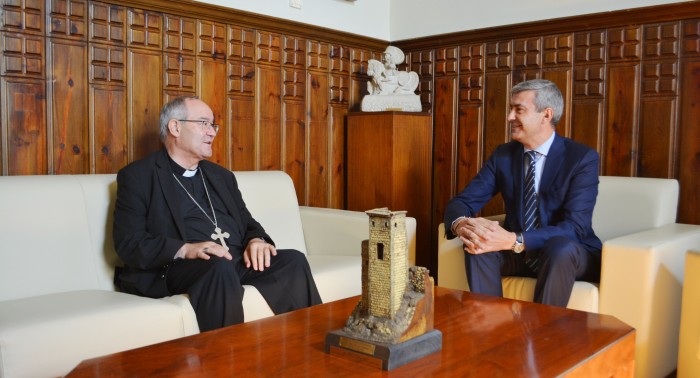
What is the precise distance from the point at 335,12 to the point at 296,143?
93 centimetres

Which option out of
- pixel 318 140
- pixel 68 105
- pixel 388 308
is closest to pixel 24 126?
pixel 68 105

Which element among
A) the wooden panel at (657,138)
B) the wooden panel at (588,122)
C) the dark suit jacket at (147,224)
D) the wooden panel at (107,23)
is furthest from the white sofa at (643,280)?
the wooden panel at (107,23)

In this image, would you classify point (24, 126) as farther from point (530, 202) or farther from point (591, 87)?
point (591, 87)

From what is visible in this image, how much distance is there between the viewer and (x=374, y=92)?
445 centimetres

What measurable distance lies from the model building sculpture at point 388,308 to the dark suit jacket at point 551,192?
1.33 meters

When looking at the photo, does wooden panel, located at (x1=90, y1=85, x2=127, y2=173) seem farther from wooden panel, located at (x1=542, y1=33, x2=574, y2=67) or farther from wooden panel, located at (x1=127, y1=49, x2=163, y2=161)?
wooden panel, located at (x1=542, y1=33, x2=574, y2=67)

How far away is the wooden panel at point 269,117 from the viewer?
404cm

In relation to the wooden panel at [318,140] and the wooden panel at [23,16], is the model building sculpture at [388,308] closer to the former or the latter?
the wooden panel at [23,16]

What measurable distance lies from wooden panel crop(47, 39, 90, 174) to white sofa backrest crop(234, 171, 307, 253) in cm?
76

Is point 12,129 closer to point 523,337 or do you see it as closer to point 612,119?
point 523,337

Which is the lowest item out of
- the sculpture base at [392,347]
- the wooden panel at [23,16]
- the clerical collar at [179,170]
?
the sculpture base at [392,347]

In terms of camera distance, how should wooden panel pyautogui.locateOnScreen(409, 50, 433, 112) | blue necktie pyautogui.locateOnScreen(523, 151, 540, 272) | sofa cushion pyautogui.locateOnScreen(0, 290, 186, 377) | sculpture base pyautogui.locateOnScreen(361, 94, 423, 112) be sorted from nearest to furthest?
sofa cushion pyautogui.locateOnScreen(0, 290, 186, 377)
blue necktie pyautogui.locateOnScreen(523, 151, 540, 272)
sculpture base pyautogui.locateOnScreen(361, 94, 423, 112)
wooden panel pyautogui.locateOnScreen(409, 50, 433, 112)

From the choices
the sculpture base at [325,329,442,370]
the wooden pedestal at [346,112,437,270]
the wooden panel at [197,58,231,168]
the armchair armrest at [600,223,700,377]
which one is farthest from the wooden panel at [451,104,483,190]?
the sculpture base at [325,329,442,370]

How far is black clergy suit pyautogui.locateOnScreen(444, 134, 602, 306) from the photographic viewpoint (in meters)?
2.75
